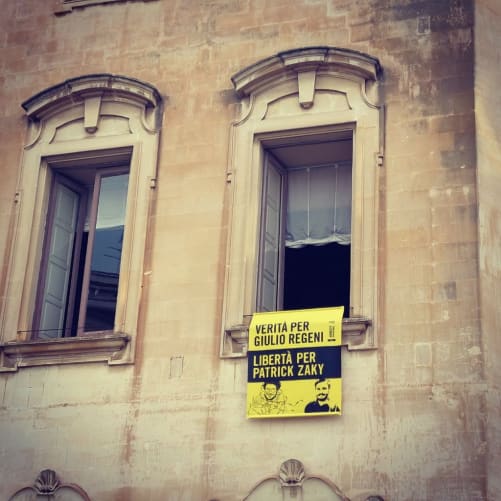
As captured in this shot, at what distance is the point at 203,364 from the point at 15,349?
9.26ft

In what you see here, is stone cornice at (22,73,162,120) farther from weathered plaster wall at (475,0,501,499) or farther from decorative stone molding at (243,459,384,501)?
decorative stone molding at (243,459,384,501)

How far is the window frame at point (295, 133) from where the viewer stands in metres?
16.8

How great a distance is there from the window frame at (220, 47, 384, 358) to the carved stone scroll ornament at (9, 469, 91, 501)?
2.63m

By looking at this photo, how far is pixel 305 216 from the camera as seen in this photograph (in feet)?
60.1

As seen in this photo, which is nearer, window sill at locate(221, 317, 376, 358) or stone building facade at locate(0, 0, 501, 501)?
stone building facade at locate(0, 0, 501, 501)

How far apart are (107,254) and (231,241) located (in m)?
2.19

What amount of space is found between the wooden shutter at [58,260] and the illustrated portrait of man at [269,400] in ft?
12.0

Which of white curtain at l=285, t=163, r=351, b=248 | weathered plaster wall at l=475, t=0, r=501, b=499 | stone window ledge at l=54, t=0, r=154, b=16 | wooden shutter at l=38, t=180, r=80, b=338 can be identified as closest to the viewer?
weathered plaster wall at l=475, t=0, r=501, b=499

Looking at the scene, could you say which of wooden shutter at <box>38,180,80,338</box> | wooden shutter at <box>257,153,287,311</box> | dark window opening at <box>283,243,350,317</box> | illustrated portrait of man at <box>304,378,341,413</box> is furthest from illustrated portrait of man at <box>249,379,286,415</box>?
wooden shutter at <box>38,180,80,338</box>

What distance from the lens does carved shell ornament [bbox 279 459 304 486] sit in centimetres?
1573

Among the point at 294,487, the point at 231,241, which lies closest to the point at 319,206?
the point at 231,241

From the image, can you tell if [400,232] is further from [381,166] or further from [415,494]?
[415,494]

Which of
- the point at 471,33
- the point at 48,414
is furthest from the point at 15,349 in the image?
the point at 471,33

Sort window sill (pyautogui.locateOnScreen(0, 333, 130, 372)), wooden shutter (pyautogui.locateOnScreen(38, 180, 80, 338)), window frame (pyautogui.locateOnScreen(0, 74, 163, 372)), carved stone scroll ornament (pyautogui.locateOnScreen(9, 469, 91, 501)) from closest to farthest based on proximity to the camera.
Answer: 1. carved stone scroll ornament (pyautogui.locateOnScreen(9, 469, 91, 501))
2. window sill (pyautogui.locateOnScreen(0, 333, 130, 372))
3. window frame (pyautogui.locateOnScreen(0, 74, 163, 372))
4. wooden shutter (pyautogui.locateOnScreen(38, 180, 80, 338))
